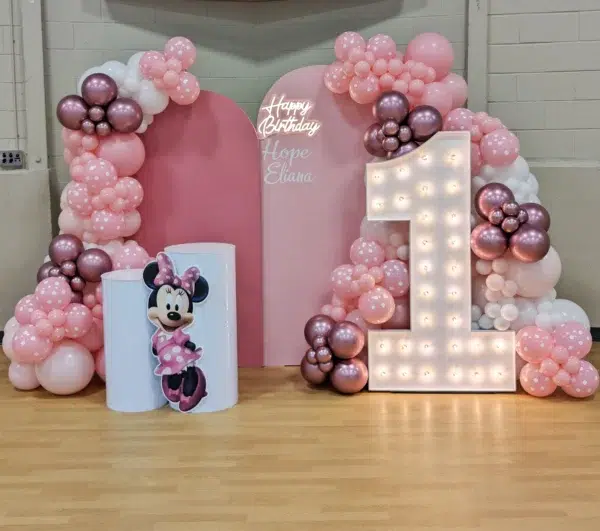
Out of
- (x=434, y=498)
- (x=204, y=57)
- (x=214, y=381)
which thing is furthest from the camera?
(x=204, y=57)

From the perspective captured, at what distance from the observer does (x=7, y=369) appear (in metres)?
4.59

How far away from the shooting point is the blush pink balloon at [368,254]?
4.10 meters

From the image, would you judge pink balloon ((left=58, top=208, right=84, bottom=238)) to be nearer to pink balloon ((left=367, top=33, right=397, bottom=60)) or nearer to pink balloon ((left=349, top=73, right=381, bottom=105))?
pink balloon ((left=349, top=73, right=381, bottom=105))

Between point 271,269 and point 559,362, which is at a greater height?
point 271,269

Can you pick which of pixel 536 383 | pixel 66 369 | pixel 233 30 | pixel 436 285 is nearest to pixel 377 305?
pixel 436 285

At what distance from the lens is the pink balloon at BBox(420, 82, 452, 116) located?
4.12m

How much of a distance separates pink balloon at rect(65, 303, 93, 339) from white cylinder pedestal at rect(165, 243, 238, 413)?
561 mm

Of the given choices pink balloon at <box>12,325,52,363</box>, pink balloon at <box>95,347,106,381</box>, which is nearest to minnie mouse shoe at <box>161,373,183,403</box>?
pink balloon at <box>95,347,106,381</box>

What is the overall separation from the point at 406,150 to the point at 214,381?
4.85 feet

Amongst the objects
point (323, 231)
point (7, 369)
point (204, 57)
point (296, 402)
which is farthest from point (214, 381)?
point (204, 57)

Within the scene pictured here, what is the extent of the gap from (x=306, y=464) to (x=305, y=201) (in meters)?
1.70

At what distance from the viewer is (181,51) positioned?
4219mm

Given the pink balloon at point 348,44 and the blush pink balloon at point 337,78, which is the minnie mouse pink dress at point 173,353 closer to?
the blush pink balloon at point 337,78

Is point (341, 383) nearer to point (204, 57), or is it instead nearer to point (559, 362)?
point (559, 362)
